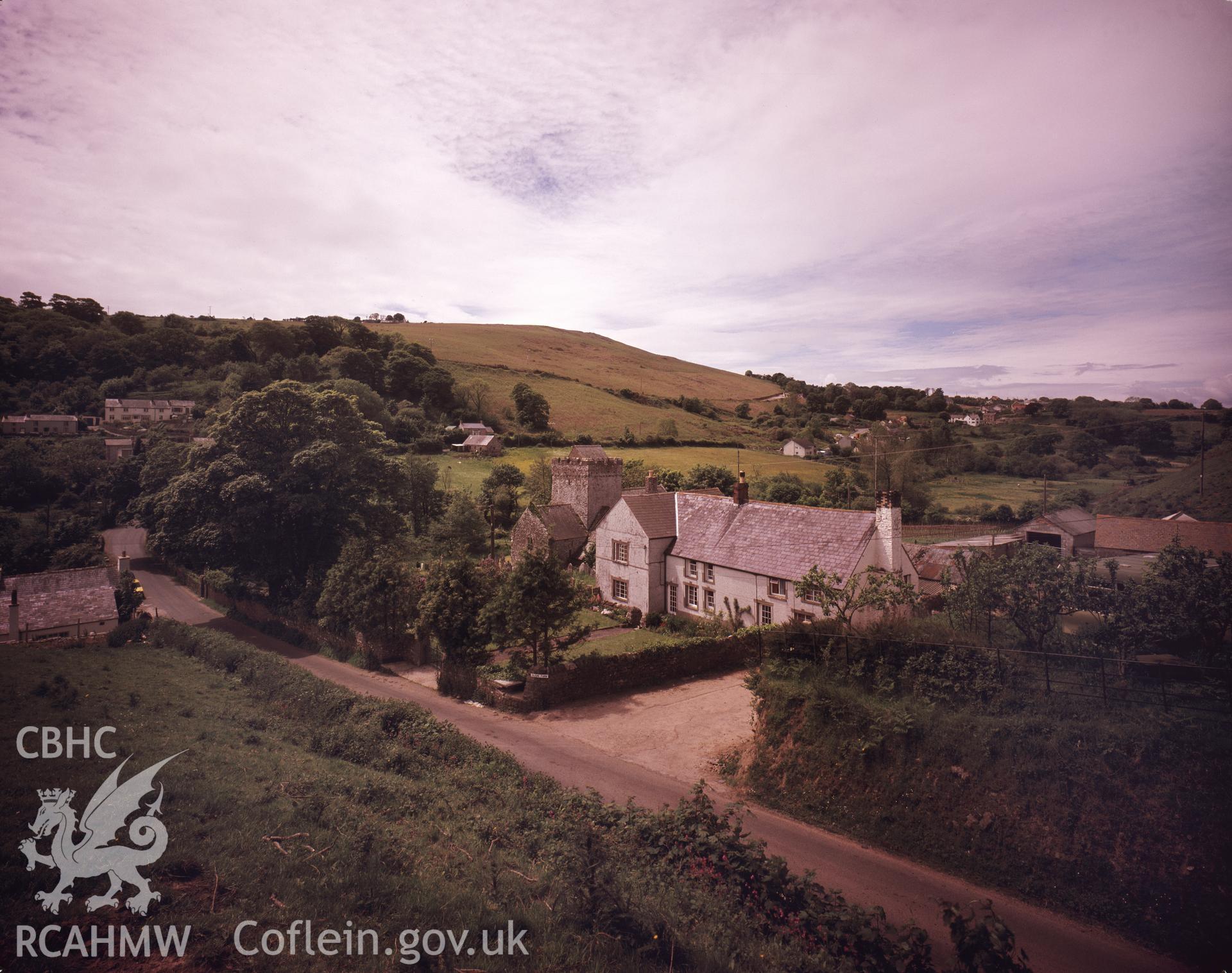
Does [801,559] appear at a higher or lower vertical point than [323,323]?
lower

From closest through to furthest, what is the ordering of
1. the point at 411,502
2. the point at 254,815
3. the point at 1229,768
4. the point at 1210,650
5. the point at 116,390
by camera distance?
the point at 254,815 → the point at 1229,768 → the point at 1210,650 → the point at 411,502 → the point at 116,390

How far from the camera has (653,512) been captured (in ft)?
112

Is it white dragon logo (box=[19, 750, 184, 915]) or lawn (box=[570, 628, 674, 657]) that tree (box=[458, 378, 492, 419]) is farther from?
white dragon logo (box=[19, 750, 184, 915])

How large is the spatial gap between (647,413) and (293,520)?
69.1 metres

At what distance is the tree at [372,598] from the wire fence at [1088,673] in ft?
62.6

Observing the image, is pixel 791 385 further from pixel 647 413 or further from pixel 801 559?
pixel 801 559

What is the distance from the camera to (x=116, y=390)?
2501 inches

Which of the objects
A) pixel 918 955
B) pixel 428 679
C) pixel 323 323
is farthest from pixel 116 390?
pixel 918 955

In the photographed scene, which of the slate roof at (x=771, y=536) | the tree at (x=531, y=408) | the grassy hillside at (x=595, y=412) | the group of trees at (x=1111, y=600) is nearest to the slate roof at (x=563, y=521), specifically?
the slate roof at (x=771, y=536)

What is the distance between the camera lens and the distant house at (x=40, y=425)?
118ft

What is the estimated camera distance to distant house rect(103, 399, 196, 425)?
192 ft

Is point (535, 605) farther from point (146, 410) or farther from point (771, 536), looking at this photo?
point (146, 410)

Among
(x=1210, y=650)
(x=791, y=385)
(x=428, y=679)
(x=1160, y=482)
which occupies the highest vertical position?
(x=791, y=385)

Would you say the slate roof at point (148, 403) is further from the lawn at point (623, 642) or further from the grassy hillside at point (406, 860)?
the lawn at point (623, 642)
